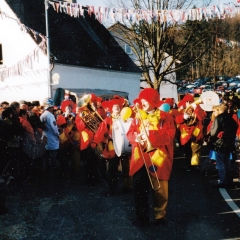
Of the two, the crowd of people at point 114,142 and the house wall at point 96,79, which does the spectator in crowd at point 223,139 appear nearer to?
the crowd of people at point 114,142

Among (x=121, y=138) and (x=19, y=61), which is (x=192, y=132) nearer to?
(x=121, y=138)

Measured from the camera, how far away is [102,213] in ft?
21.7

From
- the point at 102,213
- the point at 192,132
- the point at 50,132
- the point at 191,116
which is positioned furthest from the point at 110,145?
the point at 191,116

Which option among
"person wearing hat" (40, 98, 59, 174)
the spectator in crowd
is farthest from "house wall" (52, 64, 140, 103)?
the spectator in crowd

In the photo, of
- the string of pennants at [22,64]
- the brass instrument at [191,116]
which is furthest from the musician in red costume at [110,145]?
the string of pennants at [22,64]

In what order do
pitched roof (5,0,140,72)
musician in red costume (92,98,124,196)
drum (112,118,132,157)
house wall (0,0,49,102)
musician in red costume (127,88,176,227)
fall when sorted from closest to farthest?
musician in red costume (127,88,176,227) → drum (112,118,132,157) → musician in red costume (92,98,124,196) → house wall (0,0,49,102) → pitched roof (5,0,140,72)

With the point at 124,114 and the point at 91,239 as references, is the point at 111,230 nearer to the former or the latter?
the point at 91,239

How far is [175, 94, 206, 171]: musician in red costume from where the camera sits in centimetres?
1060

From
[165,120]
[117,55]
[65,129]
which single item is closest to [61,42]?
[117,55]

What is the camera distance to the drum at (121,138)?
24.6 ft

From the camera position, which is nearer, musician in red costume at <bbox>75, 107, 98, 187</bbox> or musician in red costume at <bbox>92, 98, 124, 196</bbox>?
musician in red costume at <bbox>92, 98, 124, 196</bbox>

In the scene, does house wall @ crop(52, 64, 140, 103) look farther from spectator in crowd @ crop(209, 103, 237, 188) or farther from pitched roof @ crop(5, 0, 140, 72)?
spectator in crowd @ crop(209, 103, 237, 188)

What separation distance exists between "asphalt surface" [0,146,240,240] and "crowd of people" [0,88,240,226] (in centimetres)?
30

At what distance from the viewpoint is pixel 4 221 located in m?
6.32
